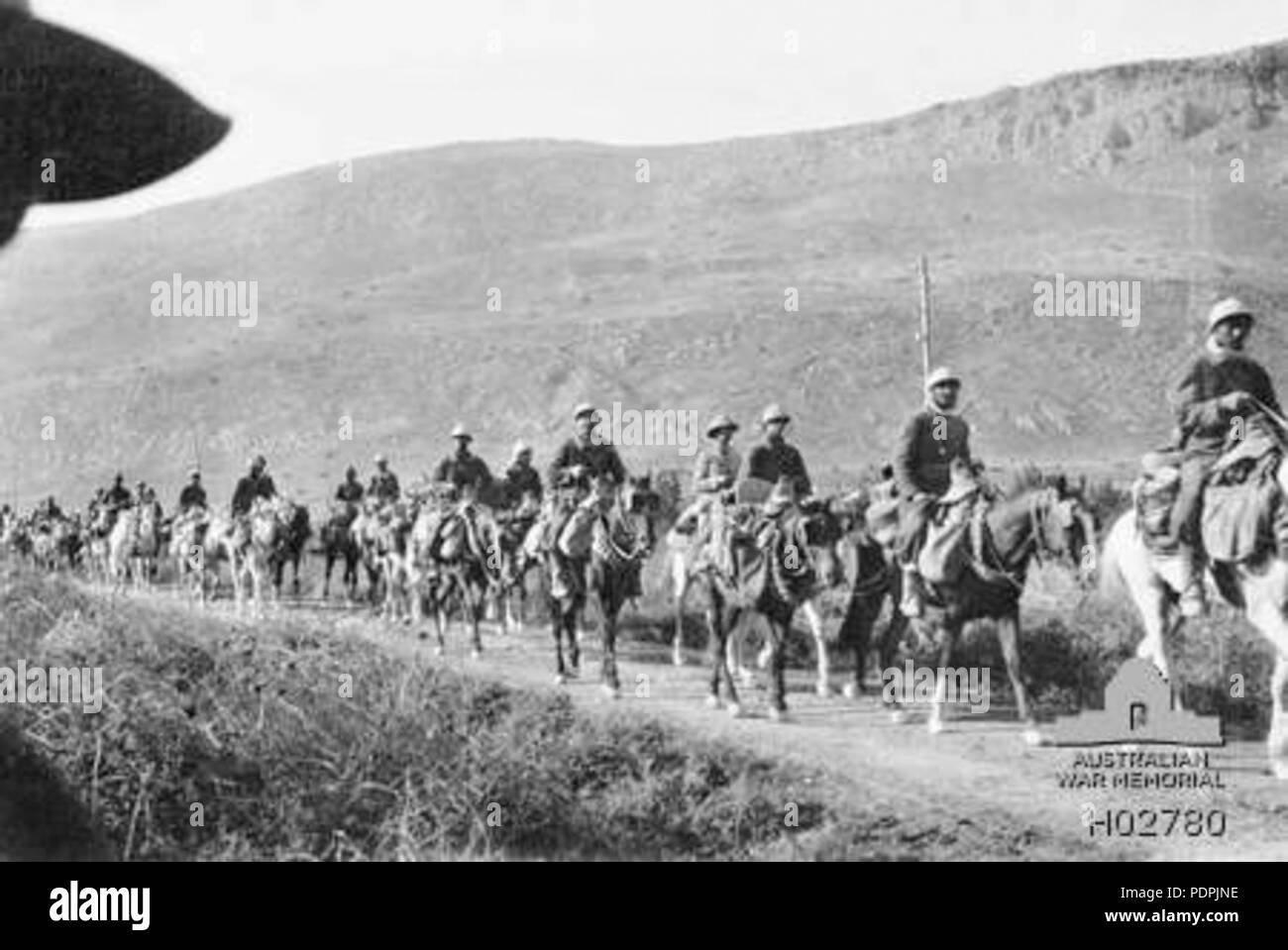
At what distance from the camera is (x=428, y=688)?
33.4 ft

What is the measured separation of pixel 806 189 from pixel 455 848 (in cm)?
4979

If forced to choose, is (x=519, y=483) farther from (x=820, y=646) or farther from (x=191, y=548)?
(x=191, y=548)

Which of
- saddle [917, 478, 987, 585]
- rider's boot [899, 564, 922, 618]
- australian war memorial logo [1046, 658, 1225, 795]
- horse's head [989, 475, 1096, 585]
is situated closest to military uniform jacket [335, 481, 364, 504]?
rider's boot [899, 564, 922, 618]

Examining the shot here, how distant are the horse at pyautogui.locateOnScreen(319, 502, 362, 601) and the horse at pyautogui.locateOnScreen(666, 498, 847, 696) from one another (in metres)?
7.88

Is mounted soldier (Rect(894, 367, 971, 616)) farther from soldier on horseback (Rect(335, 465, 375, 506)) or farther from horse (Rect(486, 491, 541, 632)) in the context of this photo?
soldier on horseback (Rect(335, 465, 375, 506))

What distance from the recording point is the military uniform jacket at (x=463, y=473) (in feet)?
57.5

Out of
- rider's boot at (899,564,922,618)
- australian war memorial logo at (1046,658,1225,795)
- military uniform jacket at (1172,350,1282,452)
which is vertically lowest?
australian war memorial logo at (1046,658,1225,795)

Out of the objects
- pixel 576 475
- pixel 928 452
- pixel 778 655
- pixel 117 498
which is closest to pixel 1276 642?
pixel 928 452

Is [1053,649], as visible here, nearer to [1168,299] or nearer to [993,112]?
[1168,299]

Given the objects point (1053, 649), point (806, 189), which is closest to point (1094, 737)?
point (1053, 649)

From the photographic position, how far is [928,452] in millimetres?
11883

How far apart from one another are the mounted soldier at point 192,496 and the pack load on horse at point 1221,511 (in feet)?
46.6

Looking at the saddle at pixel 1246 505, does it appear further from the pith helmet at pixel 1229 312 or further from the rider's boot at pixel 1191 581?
the pith helmet at pixel 1229 312

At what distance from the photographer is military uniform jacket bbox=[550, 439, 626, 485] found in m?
14.1
